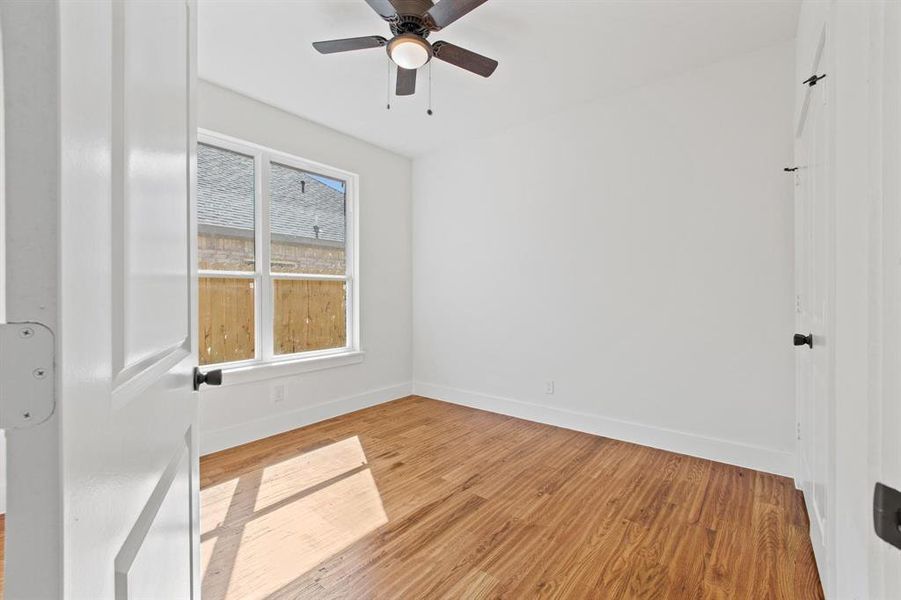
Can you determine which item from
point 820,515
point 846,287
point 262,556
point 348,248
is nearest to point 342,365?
point 348,248

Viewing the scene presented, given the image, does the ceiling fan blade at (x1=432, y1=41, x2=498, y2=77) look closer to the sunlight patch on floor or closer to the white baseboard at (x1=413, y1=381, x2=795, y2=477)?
the sunlight patch on floor

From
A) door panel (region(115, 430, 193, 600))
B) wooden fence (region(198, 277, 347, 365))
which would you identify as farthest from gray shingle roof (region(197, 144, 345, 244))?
door panel (region(115, 430, 193, 600))

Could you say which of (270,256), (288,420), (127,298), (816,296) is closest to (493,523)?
(816,296)

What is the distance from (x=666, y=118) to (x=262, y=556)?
11.7 feet

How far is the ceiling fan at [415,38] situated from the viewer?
1.85 meters

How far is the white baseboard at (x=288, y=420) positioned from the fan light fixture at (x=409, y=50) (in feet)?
8.97

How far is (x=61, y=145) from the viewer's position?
14.7 inches

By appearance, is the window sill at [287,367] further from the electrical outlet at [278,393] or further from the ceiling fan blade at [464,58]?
the ceiling fan blade at [464,58]

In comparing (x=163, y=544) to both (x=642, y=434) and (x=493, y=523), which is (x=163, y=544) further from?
(x=642, y=434)

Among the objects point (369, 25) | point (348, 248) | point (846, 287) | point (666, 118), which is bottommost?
point (846, 287)

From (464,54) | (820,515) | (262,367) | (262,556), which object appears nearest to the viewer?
(820,515)

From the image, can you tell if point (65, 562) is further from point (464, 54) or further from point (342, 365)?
point (342, 365)

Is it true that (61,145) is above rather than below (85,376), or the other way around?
above

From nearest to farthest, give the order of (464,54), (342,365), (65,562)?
(65,562) < (464,54) < (342,365)
